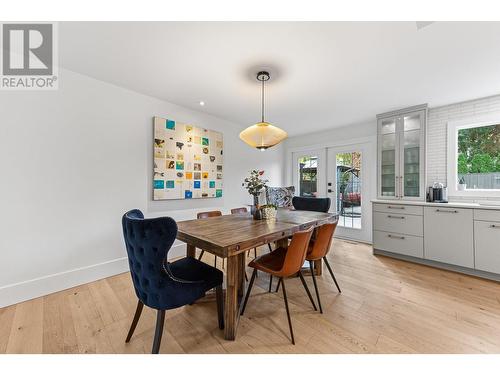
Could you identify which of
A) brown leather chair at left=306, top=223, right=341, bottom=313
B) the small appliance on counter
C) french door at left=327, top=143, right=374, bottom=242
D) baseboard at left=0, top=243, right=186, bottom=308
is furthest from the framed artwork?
the small appliance on counter

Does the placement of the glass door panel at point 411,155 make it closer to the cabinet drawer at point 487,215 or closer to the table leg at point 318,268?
the cabinet drawer at point 487,215

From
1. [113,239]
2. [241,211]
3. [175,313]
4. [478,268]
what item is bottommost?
[175,313]

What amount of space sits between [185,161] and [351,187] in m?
3.33

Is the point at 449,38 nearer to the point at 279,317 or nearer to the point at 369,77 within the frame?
the point at 369,77

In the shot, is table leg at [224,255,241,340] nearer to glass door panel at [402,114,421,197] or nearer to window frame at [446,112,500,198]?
glass door panel at [402,114,421,197]

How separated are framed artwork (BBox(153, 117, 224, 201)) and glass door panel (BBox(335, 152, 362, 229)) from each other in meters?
2.54

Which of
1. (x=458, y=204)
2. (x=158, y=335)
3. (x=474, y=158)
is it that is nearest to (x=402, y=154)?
(x=474, y=158)

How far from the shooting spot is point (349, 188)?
434 centimetres

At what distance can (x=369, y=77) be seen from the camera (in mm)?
2355

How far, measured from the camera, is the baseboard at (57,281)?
77.2 inches

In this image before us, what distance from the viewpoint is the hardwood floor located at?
1.46 metres
